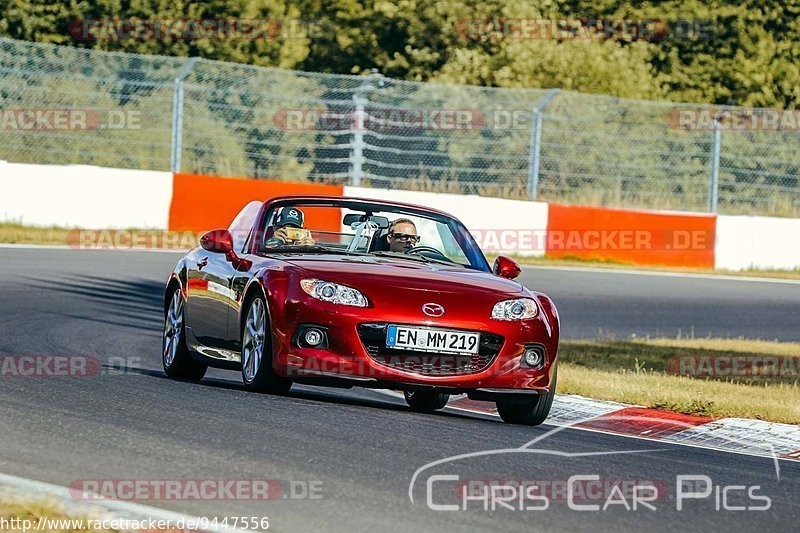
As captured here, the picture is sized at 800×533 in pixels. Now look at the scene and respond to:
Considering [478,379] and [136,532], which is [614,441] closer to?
[478,379]

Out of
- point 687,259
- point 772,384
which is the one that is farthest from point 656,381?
point 687,259

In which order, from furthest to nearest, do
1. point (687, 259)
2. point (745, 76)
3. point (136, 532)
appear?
point (745, 76) < point (687, 259) < point (136, 532)

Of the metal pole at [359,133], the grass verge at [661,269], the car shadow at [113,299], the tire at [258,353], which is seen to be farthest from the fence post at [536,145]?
the tire at [258,353]

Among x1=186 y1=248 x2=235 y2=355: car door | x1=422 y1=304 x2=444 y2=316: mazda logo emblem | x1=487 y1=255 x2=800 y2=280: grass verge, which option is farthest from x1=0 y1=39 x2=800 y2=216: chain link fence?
x1=422 y1=304 x2=444 y2=316: mazda logo emblem

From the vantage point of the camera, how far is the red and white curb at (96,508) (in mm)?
5398

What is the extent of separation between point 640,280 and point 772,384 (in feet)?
37.9

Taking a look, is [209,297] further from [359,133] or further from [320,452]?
[359,133]

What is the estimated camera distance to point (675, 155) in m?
28.0

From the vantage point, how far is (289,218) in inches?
396

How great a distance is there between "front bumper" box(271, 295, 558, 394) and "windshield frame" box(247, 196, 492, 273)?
1119 millimetres

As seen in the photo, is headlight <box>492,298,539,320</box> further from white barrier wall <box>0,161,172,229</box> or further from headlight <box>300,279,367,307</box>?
white barrier wall <box>0,161,172,229</box>

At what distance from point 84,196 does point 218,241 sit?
1528 cm

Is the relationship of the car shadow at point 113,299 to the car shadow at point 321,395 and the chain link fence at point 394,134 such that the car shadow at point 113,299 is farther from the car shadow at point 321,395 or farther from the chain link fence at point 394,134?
the chain link fence at point 394,134

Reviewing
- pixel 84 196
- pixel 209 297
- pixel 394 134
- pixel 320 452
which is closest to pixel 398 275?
pixel 209 297
